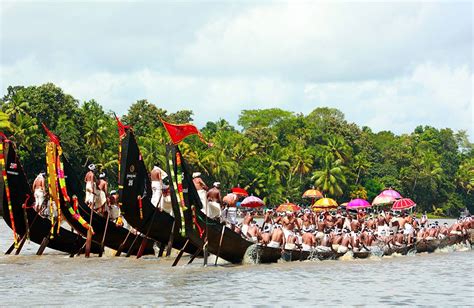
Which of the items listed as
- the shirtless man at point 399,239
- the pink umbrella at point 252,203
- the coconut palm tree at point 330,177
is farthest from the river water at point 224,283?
the coconut palm tree at point 330,177

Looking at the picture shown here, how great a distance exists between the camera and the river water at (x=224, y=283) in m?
16.9

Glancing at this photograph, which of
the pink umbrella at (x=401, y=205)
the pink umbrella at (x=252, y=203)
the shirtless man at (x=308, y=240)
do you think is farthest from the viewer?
the pink umbrella at (x=252, y=203)

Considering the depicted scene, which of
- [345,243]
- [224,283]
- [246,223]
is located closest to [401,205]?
[345,243]

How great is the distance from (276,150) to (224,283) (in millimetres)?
58205

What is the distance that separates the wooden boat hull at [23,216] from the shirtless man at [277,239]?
5.18 m

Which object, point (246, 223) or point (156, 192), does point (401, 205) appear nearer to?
point (246, 223)

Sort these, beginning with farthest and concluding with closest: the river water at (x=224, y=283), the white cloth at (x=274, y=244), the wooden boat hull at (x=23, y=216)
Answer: the white cloth at (x=274, y=244) → the wooden boat hull at (x=23, y=216) → the river water at (x=224, y=283)

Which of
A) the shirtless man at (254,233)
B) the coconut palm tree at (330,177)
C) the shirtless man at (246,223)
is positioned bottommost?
the shirtless man at (254,233)

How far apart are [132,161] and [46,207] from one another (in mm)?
3631

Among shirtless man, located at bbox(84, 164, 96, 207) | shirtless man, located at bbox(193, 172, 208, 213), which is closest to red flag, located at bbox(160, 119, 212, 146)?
shirtless man, located at bbox(193, 172, 208, 213)

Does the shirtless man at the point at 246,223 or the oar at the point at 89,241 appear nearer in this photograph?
the oar at the point at 89,241

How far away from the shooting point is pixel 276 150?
77125 mm

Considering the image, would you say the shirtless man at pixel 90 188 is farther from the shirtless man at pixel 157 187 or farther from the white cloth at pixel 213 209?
the white cloth at pixel 213 209

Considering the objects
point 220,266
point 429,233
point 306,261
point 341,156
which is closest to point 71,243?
point 220,266
